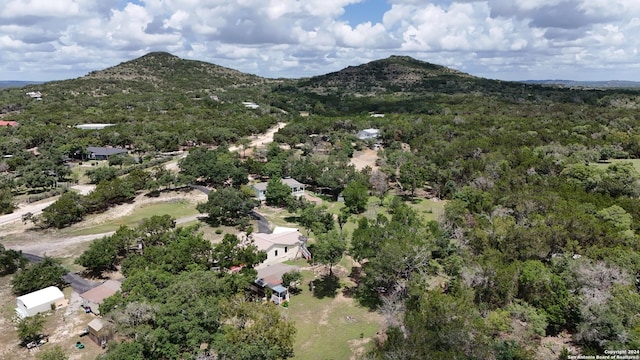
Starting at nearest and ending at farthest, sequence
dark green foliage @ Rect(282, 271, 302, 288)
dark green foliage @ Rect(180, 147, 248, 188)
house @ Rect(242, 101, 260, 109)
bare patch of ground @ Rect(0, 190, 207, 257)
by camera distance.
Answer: dark green foliage @ Rect(282, 271, 302, 288), bare patch of ground @ Rect(0, 190, 207, 257), dark green foliage @ Rect(180, 147, 248, 188), house @ Rect(242, 101, 260, 109)

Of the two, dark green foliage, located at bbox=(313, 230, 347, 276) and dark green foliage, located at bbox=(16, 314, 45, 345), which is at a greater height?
dark green foliage, located at bbox=(313, 230, 347, 276)

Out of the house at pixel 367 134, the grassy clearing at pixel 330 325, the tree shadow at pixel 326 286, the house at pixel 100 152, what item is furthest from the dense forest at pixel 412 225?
the house at pixel 100 152

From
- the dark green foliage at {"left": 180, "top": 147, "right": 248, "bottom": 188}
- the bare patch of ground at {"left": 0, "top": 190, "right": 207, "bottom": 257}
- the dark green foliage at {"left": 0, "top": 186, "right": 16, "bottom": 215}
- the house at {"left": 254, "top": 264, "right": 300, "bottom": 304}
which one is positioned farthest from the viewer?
the dark green foliage at {"left": 180, "top": 147, "right": 248, "bottom": 188}

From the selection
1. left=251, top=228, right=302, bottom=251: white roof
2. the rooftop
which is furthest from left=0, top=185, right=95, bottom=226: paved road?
left=251, top=228, right=302, bottom=251: white roof

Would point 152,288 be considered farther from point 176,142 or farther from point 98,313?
point 176,142

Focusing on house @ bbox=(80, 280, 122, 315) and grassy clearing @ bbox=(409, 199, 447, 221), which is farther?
grassy clearing @ bbox=(409, 199, 447, 221)

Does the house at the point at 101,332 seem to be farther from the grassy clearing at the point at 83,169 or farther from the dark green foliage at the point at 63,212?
the grassy clearing at the point at 83,169

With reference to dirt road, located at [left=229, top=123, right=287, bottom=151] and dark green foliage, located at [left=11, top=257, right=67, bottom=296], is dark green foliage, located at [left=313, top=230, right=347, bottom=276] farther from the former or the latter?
dirt road, located at [left=229, top=123, right=287, bottom=151]

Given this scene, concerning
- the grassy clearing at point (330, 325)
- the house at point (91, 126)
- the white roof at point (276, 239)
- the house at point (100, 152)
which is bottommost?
the grassy clearing at point (330, 325)
